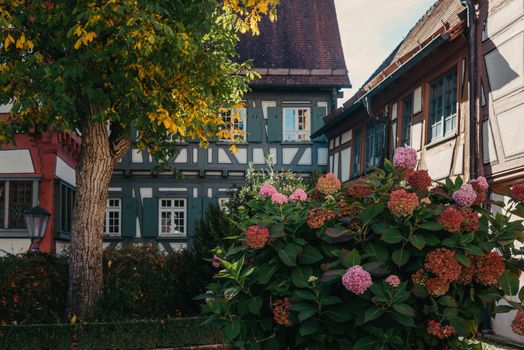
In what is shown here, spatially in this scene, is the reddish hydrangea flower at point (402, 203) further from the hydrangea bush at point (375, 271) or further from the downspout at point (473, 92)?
the downspout at point (473, 92)

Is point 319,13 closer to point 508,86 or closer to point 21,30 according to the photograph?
point 508,86

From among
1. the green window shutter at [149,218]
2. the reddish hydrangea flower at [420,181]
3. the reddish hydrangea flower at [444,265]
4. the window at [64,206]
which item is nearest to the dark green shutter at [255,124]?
the green window shutter at [149,218]

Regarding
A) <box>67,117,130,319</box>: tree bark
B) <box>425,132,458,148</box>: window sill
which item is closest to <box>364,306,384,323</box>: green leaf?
<box>67,117,130,319</box>: tree bark

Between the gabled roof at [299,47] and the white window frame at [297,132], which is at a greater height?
the gabled roof at [299,47]

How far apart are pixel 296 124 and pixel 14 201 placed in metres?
9.46

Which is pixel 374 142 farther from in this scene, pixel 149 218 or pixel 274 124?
pixel 149 218

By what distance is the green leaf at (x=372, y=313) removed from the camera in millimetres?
3504

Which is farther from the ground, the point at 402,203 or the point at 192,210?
the point at 402,203

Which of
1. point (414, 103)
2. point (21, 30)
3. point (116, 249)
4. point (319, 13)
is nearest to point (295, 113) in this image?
point (319, 13)

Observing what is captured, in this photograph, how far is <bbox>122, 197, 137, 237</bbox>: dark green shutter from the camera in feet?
71.9

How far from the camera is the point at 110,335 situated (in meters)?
9.66

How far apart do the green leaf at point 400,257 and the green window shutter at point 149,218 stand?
61.4 feet

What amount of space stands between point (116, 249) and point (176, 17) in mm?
4199

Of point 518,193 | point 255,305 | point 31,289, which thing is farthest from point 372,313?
point 31,289
